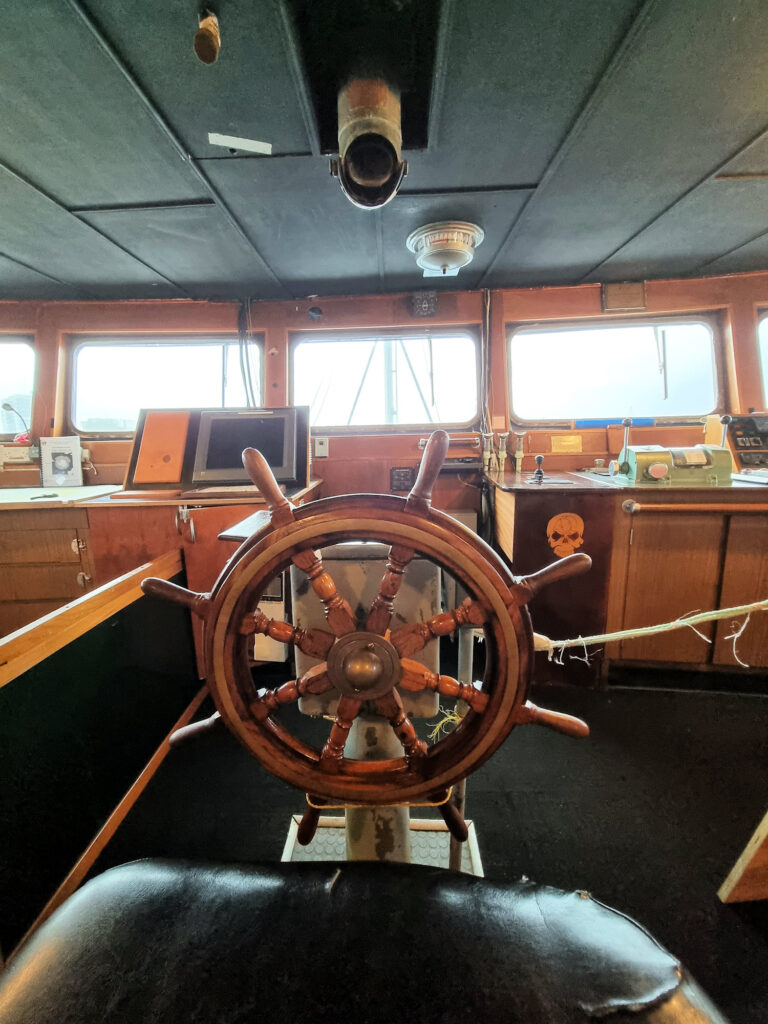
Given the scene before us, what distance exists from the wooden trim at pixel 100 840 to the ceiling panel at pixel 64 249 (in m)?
2.23

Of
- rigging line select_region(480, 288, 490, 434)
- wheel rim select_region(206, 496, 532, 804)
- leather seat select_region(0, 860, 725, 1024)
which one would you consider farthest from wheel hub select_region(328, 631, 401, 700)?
rigging line select_region(480, 288, 490, 434)

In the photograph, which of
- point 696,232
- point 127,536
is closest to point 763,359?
point 696,232

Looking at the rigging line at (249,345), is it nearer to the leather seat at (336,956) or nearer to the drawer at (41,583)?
the drawer at (41,583)

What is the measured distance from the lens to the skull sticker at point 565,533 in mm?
1897

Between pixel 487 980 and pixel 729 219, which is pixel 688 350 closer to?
pixel 729 219

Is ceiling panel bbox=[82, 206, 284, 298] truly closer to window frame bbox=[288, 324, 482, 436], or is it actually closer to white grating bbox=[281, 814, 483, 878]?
window frame bbox=[288, 324, 482, 436]

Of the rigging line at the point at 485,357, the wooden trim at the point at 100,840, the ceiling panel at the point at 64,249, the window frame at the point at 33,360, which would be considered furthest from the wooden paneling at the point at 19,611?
the rigging line at the point at 485,357

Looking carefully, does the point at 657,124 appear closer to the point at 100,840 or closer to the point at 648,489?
the point at 648,489

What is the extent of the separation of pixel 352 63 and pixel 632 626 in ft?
7.70

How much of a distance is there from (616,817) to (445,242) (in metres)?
2.41

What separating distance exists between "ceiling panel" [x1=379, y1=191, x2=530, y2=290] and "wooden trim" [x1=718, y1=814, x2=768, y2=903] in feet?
7.65

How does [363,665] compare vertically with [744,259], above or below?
below

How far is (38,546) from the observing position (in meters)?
1.90

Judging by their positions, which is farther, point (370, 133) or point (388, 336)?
point (388, 336)
